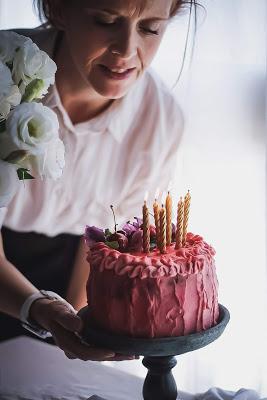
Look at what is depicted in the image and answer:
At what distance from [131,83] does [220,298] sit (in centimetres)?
53

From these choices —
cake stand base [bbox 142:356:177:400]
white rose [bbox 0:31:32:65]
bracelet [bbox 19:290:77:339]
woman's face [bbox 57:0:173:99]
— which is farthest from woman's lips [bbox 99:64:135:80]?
cake stand base [bbox 142:356:177:400]

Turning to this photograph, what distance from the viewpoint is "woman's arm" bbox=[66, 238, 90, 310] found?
5.04 feet

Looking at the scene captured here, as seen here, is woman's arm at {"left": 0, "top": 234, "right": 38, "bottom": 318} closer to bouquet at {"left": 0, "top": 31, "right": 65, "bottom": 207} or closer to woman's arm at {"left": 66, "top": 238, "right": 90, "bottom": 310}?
woman's arm at {"left": 66, "top": 238, "right": 90, "bottom": 310}

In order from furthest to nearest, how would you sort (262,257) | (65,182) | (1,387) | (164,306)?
(65,182) < (262,257) < (1,387) < (164,306)

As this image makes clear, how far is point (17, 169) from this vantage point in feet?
2.98

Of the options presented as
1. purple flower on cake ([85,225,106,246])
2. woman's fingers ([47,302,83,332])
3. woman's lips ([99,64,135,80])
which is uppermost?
woman's lips ([99,64,135,80])

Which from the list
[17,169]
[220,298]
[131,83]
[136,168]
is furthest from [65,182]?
[17,169]

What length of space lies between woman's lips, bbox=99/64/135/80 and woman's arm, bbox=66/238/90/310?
44 centimetres

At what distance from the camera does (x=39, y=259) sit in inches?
61.5

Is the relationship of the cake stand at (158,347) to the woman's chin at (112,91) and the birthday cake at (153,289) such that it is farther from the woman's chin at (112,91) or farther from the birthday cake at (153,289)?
the woman's chin at (112,91)

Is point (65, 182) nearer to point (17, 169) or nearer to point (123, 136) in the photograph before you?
point (123, 136)

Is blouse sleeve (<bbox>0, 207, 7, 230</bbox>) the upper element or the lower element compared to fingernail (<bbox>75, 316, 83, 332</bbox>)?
upper

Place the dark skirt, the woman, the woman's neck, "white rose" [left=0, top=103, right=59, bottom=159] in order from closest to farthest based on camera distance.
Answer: "white rose" [left=0, top=103, right=59, bottom=159]
the woman
the woman's neck
the dark skirt

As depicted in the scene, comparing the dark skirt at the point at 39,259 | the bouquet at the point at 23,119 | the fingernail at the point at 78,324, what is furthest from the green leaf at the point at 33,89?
the dark skirt at the point at 39,259
